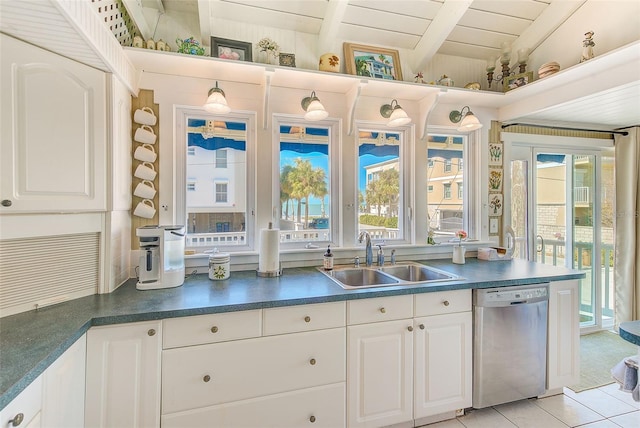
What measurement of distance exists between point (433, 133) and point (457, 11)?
2.97ft

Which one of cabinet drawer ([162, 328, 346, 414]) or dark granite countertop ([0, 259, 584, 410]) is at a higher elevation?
dark granite countertop ([0, 259, 584, 410])

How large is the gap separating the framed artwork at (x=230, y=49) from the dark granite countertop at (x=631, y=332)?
7.96 feet

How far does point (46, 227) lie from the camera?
1.38m

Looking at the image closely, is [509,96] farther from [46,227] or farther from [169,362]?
[46,227]

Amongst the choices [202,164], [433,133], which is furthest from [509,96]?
[202,164]

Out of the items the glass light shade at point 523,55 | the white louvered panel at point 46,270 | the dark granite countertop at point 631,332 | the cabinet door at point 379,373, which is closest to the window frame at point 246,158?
the white louvered panel at point 46,270

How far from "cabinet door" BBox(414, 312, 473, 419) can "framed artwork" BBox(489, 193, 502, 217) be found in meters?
1.32

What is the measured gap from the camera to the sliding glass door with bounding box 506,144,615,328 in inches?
119

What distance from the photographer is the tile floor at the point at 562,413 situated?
1.90 m

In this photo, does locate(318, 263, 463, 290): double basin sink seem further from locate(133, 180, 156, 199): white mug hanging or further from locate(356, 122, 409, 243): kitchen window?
locate(133, 180, 156, 199): white mug hanging

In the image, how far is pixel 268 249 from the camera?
2031mm

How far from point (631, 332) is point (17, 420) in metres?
2.10

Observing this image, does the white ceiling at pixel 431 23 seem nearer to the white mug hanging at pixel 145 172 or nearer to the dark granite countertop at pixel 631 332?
the white mug hanging at pixel 145 172

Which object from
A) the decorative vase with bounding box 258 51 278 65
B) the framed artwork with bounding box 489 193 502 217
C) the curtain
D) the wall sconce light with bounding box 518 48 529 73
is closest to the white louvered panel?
the decorative vase with bounding box 258 51 278 65
